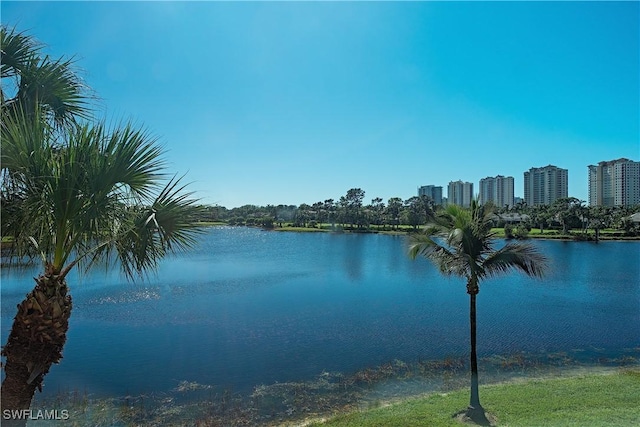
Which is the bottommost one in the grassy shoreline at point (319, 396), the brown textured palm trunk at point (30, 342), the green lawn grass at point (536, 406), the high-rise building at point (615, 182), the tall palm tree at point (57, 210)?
the grassy shoreline at point (319, 396)

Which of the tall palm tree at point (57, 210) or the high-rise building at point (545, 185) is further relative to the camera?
the high-rise building at point (545, 185)

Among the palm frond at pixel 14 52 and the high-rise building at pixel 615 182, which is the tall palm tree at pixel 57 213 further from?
the high-rise building at pixel 615 182

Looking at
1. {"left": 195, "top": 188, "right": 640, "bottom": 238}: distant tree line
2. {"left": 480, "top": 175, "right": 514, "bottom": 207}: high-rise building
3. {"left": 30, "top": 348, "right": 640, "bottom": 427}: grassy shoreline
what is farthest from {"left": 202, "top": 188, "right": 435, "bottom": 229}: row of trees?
{"left": 30, "top": 348, "right": 640, "bottom": 427}: grassy shoreline

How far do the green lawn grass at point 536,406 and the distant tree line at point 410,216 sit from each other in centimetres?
4862

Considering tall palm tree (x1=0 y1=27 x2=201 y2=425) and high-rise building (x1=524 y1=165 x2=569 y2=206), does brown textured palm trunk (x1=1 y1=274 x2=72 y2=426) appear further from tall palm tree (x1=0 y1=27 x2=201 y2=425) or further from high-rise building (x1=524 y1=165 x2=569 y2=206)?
high-rise building (x1=524 y1=165 x2=569 y2=206)

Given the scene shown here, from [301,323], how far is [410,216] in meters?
83.2

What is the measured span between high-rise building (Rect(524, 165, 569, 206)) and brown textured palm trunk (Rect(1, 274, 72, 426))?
14591 cm

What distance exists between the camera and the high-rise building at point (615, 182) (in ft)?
361

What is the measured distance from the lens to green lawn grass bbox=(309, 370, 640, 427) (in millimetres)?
8297

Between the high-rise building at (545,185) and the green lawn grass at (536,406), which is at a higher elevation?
the high-rise building at (545,185)

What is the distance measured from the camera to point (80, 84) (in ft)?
18.7

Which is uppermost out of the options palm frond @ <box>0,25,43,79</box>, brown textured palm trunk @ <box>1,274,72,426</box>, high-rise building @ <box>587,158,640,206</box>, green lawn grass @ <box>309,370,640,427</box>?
high-rise building @ <box>587,158,640,206</box>

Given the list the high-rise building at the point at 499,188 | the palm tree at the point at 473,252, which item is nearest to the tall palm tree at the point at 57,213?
the palm tree at the point at 473,252

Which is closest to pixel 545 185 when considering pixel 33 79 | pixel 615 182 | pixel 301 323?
pixel 615 182
